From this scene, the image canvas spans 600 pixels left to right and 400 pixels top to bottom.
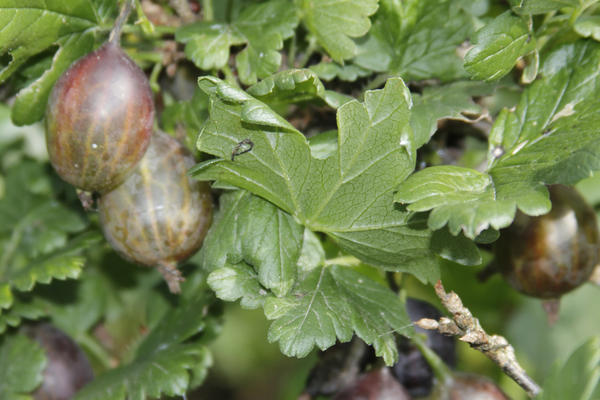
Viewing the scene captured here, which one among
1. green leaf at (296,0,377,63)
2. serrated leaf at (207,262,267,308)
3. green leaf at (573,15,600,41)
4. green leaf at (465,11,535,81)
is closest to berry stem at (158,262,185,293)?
serrated leaf at (207,262,267,308)

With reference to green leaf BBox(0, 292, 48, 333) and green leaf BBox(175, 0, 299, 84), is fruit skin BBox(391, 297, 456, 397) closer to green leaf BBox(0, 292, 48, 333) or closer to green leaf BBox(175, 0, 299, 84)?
green leaf BBox(175, 0, 299, 84)

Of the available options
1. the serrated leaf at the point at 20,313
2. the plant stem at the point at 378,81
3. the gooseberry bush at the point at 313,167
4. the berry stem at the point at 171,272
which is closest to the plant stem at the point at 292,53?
the gooseberry bush at the point at 313,167

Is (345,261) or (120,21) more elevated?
(120,21)

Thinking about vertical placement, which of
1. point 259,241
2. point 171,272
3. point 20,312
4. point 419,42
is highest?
point 419,42

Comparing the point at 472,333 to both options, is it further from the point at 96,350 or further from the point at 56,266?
the point at 96,350

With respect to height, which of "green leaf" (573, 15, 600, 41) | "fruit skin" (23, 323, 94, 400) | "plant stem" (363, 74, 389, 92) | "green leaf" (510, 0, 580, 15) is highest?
"green leaf" (510, 0, 580, 15)

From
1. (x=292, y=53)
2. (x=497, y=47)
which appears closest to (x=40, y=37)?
(x=292, y=53)

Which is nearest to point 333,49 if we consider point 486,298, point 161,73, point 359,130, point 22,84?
point 359,130
